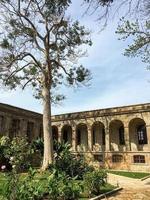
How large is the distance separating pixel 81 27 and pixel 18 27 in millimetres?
5414

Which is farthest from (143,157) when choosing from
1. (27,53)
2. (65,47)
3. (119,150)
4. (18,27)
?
(18,27)

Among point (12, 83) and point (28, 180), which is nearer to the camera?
point (28, 180)

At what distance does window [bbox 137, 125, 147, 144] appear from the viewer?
31791 mm

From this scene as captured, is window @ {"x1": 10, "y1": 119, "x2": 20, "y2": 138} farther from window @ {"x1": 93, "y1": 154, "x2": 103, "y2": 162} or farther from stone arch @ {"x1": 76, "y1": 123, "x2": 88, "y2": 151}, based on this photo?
window @ {"x1": 93, "y1": 154, "x2": 103, "y2": 162}

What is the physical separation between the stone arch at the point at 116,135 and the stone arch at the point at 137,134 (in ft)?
4.70

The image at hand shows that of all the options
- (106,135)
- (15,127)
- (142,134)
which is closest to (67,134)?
(106,135)

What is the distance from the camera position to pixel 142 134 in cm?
3231

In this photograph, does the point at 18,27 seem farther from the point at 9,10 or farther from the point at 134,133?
the point at 134,133

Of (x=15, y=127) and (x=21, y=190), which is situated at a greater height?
(x=15, y=127)

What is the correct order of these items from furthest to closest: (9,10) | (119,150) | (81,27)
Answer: (119,150)
(81,27)
(9,10)

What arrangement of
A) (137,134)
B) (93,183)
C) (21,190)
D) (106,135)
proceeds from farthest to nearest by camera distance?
(106,135) → (137,134) → (93,183) → (21,190)

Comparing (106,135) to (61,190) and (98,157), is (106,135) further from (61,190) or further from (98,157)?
(61,190)

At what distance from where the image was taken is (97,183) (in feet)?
43.2

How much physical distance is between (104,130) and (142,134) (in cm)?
526
